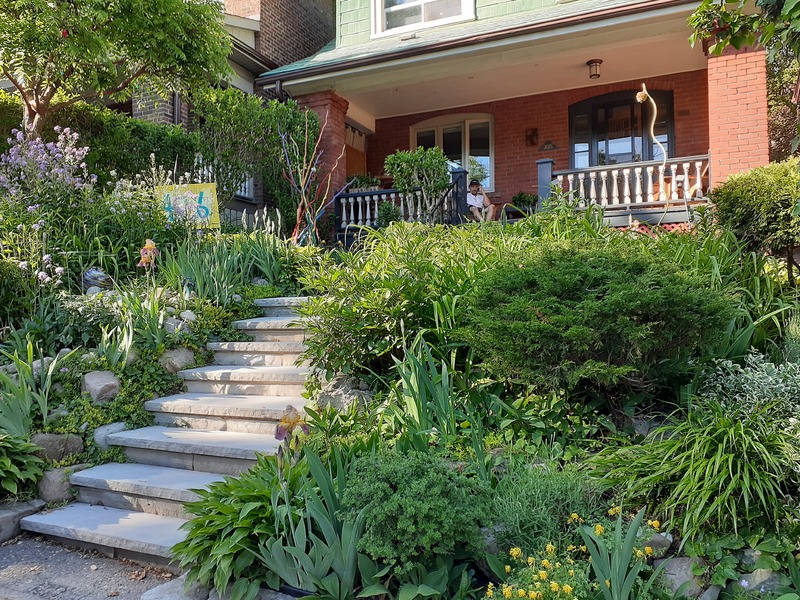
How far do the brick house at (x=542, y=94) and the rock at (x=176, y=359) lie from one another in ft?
17.6

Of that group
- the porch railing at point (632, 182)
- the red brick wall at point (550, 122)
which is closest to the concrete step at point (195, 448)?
the porch railing at point (632, 182)

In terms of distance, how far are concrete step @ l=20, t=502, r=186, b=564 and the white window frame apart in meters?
10.0

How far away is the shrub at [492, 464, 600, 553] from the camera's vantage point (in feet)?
7.98

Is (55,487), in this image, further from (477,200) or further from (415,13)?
(415,13)

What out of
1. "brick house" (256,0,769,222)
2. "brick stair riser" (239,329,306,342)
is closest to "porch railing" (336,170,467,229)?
"brick house" (256,0,769,222)

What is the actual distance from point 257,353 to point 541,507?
322cm

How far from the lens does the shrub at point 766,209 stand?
5504 millimetres

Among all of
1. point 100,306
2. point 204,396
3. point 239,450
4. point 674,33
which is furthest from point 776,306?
point 674,33

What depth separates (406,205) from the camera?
30.5ft

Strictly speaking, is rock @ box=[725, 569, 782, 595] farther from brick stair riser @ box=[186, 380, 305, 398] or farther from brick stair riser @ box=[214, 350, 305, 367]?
brick stair riser @ box=[214, 350, 305, 367]

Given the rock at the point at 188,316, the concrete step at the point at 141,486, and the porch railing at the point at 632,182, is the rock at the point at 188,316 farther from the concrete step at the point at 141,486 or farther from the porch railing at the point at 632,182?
the porch railing at the point at 632,182

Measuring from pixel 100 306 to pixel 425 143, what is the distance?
8.95 metres

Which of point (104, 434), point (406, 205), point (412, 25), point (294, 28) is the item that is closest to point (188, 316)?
point (104, 434)

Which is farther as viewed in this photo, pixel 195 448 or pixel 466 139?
pixel 466 139
